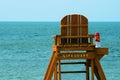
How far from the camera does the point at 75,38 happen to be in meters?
22.8

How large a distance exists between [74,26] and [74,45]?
28.9 inches

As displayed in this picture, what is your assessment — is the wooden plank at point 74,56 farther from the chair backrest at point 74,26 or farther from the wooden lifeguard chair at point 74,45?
the chair backrest at point 74,26

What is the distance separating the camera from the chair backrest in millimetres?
22766

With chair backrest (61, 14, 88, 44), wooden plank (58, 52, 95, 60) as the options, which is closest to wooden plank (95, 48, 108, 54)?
wooden plank (58, 52, 95, 60)

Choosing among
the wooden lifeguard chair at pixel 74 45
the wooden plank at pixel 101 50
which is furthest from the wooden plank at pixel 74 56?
the wooden plank at pixel 101 50

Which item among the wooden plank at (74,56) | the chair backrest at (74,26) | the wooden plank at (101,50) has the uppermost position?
the chair backrest at (74,26)

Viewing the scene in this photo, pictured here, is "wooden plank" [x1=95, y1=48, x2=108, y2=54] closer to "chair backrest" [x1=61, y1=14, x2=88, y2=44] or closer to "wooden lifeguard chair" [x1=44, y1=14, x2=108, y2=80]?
"wooden lifeguard chair" [x1=44, y1=14, x2=108, y2=80]

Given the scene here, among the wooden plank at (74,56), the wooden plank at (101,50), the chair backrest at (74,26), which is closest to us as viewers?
the wooden plank at (74,56)

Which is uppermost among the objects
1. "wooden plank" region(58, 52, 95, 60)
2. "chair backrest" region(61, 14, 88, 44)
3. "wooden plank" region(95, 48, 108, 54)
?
"chair backrest" region(61, 14, 88, 44)

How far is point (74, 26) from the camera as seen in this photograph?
22766mm

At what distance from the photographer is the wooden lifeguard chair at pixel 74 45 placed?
2258cm

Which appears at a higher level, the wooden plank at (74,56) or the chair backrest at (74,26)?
the chair backrest at (74,26)

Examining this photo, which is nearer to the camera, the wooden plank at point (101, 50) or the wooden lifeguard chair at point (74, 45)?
the wooden lifeguard chair at point (74, 45)

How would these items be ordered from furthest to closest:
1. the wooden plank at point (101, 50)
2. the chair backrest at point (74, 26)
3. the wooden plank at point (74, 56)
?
1. the wooden plank at point (101, 50)
2. the chair backrest at point (74, 26)
3. the wooden plank at point (74, 56)
